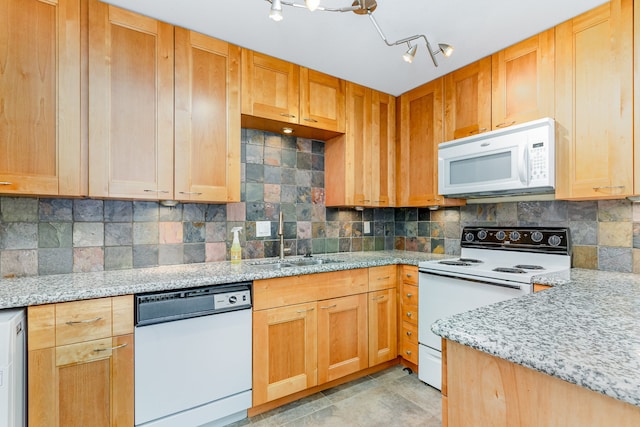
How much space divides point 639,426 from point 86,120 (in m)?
2.31

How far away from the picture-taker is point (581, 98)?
6.09ft

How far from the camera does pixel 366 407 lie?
2.08 metres

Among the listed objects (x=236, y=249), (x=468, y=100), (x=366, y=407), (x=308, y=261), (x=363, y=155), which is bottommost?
(x=366, y=407)

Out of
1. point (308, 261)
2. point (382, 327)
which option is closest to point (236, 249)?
point (308, 261)

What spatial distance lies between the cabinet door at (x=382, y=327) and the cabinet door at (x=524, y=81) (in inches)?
58.8

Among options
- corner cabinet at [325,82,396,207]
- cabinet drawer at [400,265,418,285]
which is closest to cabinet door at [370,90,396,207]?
corner cabinet at [325,82,396,207]

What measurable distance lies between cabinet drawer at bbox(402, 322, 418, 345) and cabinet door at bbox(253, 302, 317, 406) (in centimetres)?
82

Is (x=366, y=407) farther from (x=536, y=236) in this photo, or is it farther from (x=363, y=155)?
(x=363, y=155)

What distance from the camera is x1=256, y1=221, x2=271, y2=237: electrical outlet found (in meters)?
2.55

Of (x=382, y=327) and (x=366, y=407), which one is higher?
(x=382, y=327)

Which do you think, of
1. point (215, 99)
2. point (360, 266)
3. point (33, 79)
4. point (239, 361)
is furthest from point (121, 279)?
point (360, 266)

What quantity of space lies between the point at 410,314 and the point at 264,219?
1375mm

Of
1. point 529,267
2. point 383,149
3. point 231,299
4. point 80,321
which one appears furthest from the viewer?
point 383,149

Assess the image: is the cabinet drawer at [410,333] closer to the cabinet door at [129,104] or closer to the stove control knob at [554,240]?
the stove control knob at [554,240]
